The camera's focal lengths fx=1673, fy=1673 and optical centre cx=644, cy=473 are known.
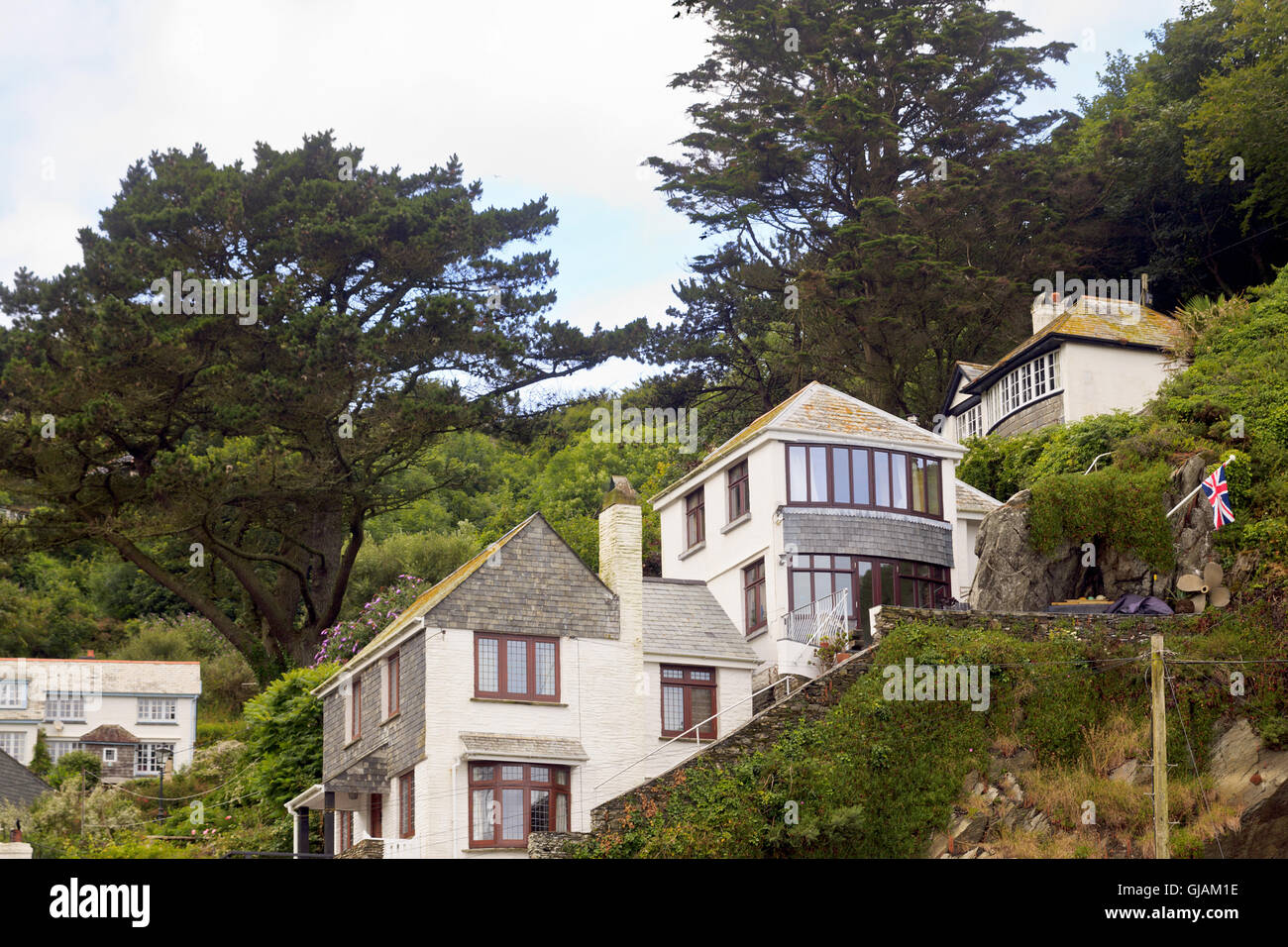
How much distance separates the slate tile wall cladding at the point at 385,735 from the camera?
124 ft

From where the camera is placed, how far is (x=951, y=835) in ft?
113

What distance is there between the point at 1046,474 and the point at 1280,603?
10131mm

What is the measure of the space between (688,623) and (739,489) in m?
4.94

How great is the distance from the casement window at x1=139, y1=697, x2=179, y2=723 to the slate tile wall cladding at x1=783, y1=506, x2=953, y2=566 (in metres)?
36.2

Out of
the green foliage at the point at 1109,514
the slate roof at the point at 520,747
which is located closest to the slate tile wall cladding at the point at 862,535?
the green foliage at the point at 1109,514

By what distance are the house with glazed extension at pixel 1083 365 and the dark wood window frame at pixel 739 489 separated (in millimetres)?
12969

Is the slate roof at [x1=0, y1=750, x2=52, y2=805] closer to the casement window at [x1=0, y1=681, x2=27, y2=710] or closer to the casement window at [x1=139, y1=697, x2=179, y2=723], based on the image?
the casement window at [x1=0, y1=681, x2=27, y2=710]

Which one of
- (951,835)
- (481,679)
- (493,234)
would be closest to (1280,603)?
(951,835)

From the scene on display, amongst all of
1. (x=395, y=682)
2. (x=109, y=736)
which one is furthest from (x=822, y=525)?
(x=109, y=736)

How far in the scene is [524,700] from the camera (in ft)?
124

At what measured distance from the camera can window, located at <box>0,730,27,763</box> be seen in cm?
6688

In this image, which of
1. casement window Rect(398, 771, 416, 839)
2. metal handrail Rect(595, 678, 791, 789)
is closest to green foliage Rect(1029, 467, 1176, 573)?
metal handrail Rect(595, 678, 791, 789)

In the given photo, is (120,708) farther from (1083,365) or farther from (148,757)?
(1083,365)

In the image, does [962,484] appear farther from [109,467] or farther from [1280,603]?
[109,467]
